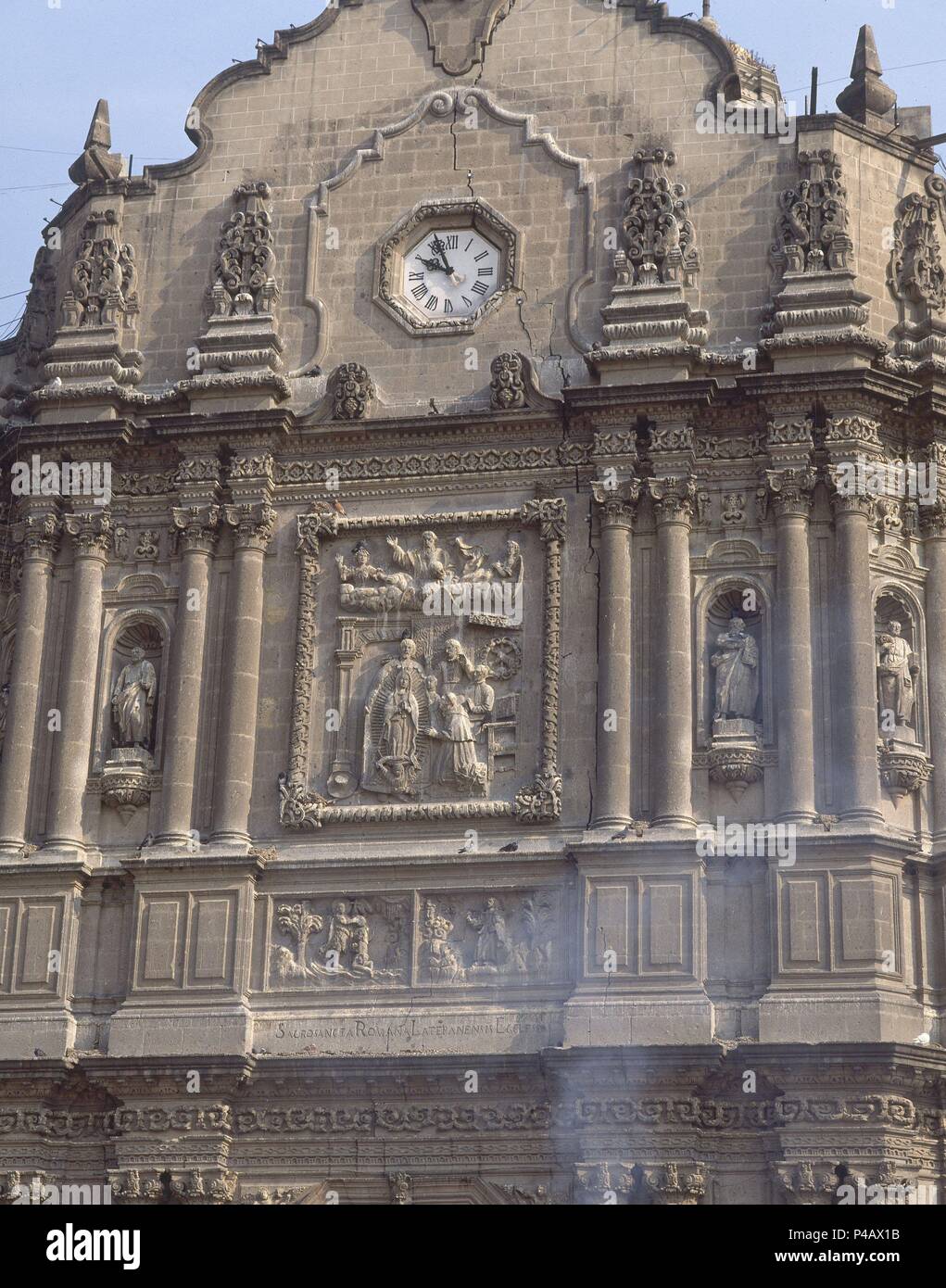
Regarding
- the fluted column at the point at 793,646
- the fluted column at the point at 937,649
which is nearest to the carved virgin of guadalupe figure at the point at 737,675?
the fluted column at the point at 793,646

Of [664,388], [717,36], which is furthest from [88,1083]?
[717,36]

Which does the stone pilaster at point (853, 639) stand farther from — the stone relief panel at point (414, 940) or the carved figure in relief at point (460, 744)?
the carved figure in relief at point (460, 744)

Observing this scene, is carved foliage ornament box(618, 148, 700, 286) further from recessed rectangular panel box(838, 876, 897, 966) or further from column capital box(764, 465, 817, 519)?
recessed rectangular panel box(838, 876, 897, 966)

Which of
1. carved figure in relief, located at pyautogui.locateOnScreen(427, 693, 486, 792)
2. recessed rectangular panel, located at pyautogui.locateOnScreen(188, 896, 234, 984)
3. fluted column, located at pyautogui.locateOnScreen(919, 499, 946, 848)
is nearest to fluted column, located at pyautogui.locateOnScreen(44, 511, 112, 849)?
recessed rectangular panel, located at pyautogui.locateOnScreen(188, 896, 234, 984)

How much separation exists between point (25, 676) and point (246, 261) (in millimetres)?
4864

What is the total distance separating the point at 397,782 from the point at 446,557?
7.75 ft

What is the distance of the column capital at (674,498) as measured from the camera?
965 inches

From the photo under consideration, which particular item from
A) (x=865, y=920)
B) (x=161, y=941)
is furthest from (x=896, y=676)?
(x=161, y=941)

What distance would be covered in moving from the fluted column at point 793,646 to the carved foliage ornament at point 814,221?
2279 mm

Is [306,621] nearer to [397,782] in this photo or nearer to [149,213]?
[397,782]

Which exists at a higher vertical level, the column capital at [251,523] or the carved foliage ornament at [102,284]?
the carved foliage ornament at [102,284]

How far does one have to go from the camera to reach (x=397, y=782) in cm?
2412

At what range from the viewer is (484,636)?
24.7 metres

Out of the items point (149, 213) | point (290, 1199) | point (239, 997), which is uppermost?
point (149, 213)
